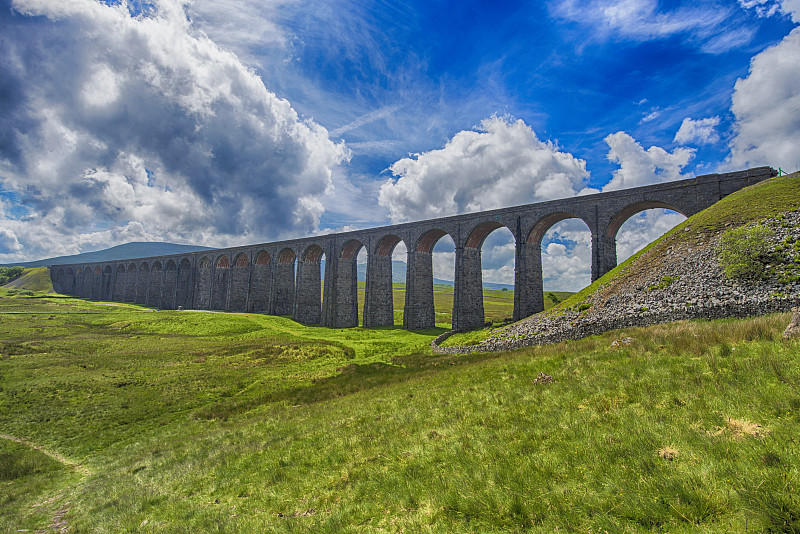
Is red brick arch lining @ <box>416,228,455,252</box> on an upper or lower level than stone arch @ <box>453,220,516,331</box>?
upper

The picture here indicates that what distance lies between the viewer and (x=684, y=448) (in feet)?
16.7

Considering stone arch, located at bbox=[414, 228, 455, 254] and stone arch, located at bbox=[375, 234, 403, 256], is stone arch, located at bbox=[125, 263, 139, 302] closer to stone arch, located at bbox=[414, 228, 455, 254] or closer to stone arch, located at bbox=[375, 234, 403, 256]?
stone arch, located at bbox=[375, 234, 403, 256]

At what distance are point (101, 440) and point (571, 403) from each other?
17.5m

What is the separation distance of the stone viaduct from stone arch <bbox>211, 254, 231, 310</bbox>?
20 cm

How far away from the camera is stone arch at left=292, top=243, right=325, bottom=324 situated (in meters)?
59.1

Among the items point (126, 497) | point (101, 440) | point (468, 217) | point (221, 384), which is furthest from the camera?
point (468, 217)

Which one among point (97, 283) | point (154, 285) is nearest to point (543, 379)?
point (154, 285)

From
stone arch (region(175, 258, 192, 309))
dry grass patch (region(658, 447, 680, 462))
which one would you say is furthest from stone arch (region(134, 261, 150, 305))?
dry grass patch (region(658, 447, 680, 462))

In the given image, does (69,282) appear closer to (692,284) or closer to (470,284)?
(470,284)

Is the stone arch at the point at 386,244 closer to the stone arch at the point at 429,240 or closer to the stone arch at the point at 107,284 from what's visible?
the stone arch at the point at 429,240

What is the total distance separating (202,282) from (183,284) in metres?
8.25

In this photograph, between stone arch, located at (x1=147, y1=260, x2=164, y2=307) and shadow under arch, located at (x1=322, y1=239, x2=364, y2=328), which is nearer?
shadow under arch, located at (x1=322, y1=239, x2=364, y2=328)

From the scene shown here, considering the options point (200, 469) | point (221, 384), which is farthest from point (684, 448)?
point (221, 384)

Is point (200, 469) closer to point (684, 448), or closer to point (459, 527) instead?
point (459, 527)
